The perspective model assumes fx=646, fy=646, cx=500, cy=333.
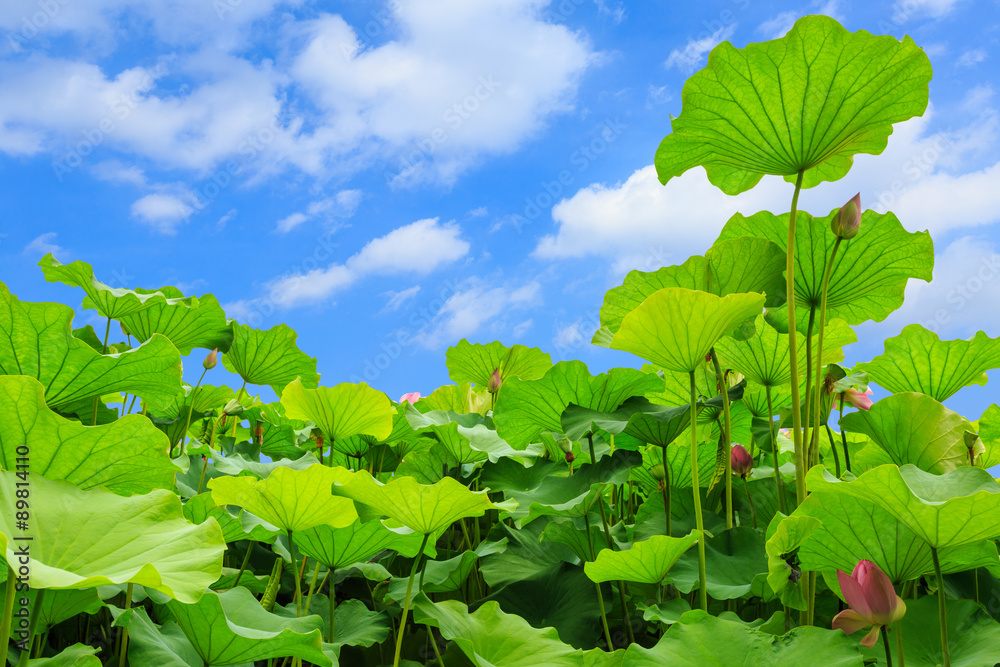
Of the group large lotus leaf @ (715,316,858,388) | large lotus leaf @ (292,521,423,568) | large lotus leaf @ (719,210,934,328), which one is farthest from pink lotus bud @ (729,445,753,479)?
large lotus leaf @ (292,521,423,568)

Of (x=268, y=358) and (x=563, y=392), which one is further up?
(x=268, y=358)

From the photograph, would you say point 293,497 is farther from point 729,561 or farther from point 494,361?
point 494,361

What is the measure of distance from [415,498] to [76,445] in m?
0.45

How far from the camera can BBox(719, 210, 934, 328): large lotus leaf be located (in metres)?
1.25

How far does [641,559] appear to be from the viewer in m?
1.02

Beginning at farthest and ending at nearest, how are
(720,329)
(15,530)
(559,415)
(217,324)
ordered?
(217,324)
(559,415)
(720,329)
(15,530)

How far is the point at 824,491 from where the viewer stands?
0.90m

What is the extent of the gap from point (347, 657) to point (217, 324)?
0.84 meters

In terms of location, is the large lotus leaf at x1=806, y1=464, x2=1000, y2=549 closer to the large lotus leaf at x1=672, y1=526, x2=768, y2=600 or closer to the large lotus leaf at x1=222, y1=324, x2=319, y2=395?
the large lotus leaf at x1=672, y1=526, x2=768, y2=600

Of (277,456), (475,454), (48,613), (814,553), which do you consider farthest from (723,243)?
(277,456)

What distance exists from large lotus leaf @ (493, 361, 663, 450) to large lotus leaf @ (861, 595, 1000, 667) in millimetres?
616

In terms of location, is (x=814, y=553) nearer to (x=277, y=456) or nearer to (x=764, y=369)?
(x=764, y=369)

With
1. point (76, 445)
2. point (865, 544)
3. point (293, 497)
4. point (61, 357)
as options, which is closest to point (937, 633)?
point (865, 544)

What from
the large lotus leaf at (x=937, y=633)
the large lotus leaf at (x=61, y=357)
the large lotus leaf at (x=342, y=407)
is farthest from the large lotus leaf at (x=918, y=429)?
the large lotus leaf at (x=61, y=357)
